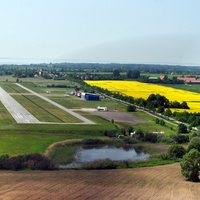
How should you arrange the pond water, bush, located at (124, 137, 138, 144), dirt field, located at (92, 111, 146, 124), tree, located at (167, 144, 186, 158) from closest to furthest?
1. the pond water
2. tree, located at (167, 144, 186, 158)
3. bush, located at (124, 137, 138, 144)
4. dirt field, located at (92, 111, 146, 124)

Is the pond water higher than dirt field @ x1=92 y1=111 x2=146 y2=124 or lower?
lower

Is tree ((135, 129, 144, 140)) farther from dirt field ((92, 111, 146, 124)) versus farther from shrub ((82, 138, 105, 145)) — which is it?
dirt field ((92, 111, 146, 124))

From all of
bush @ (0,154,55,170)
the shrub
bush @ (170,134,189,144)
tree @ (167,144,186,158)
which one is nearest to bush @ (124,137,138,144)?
the shrub

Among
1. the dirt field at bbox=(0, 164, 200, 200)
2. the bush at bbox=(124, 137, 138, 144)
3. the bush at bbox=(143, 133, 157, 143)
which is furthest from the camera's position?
the bush at bbox=(143, 133, 157, 143)

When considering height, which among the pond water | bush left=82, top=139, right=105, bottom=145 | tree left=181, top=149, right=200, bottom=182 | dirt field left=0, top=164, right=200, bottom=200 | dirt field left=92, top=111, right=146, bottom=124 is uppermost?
tree left=181, top=149, right=200, bottom=182

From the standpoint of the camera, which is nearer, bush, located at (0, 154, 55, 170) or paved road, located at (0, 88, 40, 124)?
bush, located at (0, 154, 55, 170)

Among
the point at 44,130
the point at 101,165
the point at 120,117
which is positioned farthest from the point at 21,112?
the point at 101,165
